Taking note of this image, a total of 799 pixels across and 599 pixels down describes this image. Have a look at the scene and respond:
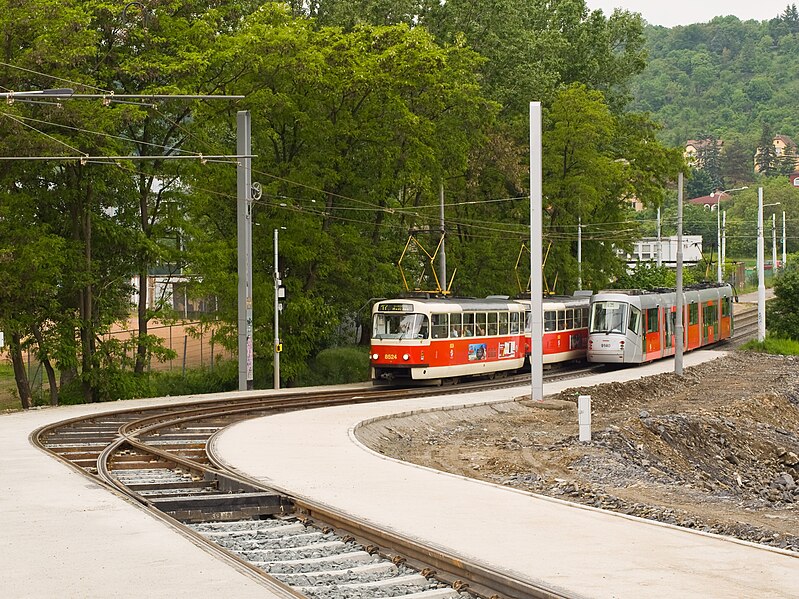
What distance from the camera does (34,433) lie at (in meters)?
23.7

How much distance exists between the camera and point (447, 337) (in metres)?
39.9

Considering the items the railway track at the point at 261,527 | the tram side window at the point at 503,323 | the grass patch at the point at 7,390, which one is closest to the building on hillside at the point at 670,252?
the tram side window at the point at 503,323

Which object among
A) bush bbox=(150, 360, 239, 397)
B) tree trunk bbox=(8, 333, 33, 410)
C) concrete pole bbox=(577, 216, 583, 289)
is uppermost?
concrete pole bbox=(577, 216, 583, 289)

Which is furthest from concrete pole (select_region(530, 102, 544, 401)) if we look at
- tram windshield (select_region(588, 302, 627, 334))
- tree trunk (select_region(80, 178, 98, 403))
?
tram windshield (select_region(588, 302, 627, 334))

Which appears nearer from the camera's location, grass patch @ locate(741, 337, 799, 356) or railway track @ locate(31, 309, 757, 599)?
railway track @ locate(31, 309, 757, 599)

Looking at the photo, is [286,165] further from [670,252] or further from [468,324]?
[670,252]

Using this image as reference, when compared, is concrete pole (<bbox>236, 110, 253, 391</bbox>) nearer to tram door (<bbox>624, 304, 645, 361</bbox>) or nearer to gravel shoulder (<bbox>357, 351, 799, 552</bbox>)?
gravel shoulder (<bbox>357, 351, 799, 552</bbox>)

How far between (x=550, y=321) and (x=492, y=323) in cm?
498

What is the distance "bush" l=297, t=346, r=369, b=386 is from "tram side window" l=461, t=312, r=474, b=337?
851 cm

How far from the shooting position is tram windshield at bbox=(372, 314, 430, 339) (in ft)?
127

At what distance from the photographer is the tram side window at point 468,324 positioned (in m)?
41.2

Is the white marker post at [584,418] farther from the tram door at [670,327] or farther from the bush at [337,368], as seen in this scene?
the tram door at [670,327]

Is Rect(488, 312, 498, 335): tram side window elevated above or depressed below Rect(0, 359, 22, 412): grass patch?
above

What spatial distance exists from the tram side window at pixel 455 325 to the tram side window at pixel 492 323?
2.55 m
